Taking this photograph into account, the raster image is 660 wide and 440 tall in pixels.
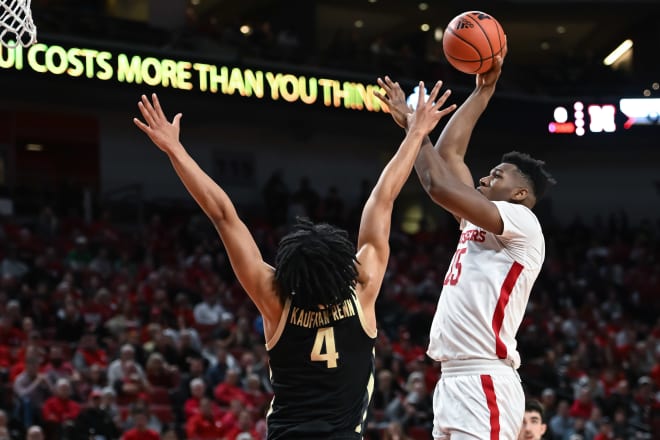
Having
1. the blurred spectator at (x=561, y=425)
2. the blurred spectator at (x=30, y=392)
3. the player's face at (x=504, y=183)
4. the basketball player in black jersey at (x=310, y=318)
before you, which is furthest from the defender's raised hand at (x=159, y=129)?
the blurred spectator at (x=561, y=425)

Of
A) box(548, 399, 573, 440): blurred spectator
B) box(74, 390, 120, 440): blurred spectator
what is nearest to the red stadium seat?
box(74, 390, 120, 440): blurred spectator

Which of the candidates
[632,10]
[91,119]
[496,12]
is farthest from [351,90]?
[632,10]

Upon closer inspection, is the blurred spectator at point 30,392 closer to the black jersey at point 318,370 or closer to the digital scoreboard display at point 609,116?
the black jersey at point 318,370

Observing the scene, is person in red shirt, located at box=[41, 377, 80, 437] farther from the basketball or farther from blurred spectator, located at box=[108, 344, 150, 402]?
the basketball

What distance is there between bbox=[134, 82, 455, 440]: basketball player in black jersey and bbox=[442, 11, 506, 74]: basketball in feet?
5.45

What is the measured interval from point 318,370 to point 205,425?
26.7 feet

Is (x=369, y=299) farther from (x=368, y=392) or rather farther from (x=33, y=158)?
(x=33, y=158)

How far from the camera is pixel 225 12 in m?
24.5

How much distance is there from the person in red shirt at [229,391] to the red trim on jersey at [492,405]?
25.0 feet

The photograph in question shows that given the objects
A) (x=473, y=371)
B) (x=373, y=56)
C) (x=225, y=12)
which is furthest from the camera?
(x=225, y=12)

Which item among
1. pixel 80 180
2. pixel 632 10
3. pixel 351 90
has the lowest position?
pixel 80 180

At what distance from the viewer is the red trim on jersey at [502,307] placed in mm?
4578

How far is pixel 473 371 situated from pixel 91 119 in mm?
17102

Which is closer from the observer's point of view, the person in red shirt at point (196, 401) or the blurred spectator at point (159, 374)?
the person in red shirt at point (196, 401)
